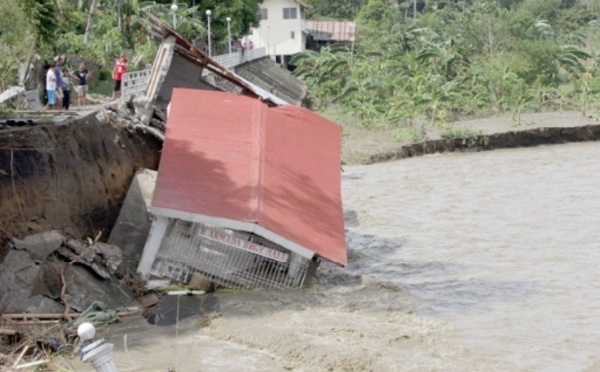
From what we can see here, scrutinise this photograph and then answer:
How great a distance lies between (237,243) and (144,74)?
14965 millimetres

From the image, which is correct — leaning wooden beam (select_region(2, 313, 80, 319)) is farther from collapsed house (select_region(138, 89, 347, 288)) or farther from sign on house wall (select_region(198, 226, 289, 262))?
sign on house wall (select_region(198, 226, 289, 262))

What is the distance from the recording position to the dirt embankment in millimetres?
13492

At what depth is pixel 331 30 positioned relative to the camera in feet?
266

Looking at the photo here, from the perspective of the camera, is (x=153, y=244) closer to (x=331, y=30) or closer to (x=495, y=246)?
(x=495, y=246)

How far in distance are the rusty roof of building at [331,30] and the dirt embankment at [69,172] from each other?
6307 cm

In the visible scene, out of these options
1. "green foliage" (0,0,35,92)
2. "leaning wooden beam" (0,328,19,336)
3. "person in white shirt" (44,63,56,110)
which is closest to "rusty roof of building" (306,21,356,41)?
"green foliage" (0,0,35,92)

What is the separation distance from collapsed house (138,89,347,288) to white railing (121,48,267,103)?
8.21 feet

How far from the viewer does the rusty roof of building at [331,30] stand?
259 ft

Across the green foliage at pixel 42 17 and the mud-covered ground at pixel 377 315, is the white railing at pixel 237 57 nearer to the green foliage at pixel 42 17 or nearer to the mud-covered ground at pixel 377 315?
the green foliage at pixel 42 17

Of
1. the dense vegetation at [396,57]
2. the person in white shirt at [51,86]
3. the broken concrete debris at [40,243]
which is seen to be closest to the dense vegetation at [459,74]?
the dense vegetation at [396,57]

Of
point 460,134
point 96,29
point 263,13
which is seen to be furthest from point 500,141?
point 263,13

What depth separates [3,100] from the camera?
20.5 meters

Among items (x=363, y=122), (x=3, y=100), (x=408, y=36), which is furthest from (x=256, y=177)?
(x=408, y=36)

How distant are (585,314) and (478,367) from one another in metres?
3.33
